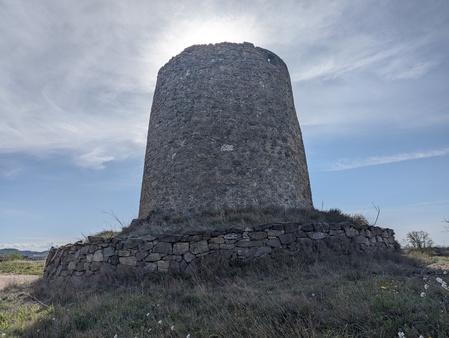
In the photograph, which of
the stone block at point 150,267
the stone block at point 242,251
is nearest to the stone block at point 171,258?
the stone block at point 150,267

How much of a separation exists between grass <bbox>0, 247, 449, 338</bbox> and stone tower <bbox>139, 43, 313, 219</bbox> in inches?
114

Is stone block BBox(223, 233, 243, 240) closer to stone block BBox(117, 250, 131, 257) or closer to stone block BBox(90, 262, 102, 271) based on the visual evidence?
stone block BBox(117, 250, 131, 257)

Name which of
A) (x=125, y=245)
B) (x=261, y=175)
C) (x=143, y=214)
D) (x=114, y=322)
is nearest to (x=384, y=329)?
(x=114, y=322)

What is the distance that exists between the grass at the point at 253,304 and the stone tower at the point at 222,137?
289 centimetres

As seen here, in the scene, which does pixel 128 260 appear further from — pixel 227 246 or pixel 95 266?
pixel 227 246

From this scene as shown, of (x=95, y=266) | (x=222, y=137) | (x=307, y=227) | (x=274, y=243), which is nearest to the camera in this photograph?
(x=274, y=243)

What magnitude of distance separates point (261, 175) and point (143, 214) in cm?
393

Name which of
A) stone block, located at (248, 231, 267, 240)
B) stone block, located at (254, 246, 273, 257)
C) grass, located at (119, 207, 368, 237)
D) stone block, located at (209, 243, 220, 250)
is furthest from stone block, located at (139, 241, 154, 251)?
stone block, located at (254, 246, 273, 257)

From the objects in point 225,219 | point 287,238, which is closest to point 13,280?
point 225,219

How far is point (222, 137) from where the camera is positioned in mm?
10375

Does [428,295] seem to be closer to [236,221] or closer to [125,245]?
[236,221]

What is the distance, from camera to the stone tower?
32.6 ft

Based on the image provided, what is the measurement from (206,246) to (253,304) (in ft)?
10.6

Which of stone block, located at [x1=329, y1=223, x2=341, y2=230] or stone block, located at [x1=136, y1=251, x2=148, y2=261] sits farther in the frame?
stone block, located at [x1=329, y1=223, x2=341, y2=230]
